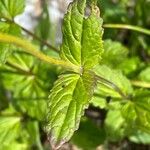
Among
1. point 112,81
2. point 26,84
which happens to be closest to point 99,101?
point 112,81

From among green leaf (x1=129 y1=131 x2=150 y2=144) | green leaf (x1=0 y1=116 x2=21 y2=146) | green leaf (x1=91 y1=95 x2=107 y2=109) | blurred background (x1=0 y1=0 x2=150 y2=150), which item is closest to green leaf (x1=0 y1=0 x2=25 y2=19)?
blurred background (x1=0 y1=0 x2=150 y2=150)

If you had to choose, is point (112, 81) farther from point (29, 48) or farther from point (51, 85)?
point (29, 48)

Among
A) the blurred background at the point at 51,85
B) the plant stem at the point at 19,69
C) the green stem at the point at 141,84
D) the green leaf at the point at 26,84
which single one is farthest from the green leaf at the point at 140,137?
the plant stem at the point at 19,69

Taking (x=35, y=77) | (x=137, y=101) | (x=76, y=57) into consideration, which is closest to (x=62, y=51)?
(x=76, y=57)

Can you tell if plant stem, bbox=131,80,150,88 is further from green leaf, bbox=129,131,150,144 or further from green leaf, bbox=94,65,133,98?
green leaf, bbox=129,131,150,144

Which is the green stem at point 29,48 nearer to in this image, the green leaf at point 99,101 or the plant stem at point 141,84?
the green leaf at point 99,101

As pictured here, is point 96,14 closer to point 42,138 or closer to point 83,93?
point 83,93
